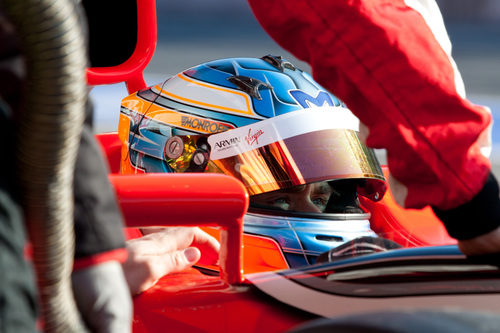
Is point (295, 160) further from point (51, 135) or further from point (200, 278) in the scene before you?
point (51, 135)

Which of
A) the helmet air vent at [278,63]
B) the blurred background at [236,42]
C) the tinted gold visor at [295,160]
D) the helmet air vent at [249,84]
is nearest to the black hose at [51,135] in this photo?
the tinted gold visor at [295,160]

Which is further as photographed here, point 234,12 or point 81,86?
point 234,12

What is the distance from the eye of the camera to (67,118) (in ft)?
1.69

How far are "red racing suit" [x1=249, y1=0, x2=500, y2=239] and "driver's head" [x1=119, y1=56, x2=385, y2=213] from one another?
2.77 feet

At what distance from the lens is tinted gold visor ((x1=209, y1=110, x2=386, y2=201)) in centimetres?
175

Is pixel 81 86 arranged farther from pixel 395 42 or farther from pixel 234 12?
pixel 234 12

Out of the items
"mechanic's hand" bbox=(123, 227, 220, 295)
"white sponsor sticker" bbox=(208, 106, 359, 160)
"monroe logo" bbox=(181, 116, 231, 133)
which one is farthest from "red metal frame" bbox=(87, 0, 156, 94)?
"mechanic's hand" bbox=(123, 227, 220, 295)

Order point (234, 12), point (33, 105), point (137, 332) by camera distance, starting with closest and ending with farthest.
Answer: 1. point (33, 105)
2. point (137, 332)
3. point (234, 12)

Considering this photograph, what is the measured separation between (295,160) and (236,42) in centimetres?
779

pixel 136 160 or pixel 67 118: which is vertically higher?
pixel 67 118

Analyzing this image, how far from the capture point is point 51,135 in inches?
20.2

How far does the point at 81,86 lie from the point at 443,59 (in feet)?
1.82

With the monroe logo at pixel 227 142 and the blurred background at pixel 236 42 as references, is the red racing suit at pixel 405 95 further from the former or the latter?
the blurred background at pixel 236 42

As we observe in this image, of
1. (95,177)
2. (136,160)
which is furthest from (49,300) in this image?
(136,160)
